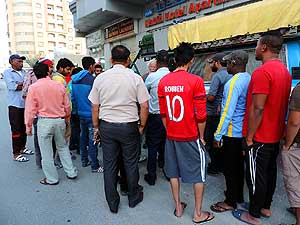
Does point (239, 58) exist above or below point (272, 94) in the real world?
above

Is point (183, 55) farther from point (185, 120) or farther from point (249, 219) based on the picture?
point (249, 219)

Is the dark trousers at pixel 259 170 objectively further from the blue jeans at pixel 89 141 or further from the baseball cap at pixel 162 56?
the blue jeans at pixel 89 141

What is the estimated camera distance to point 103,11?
13477 millimetres

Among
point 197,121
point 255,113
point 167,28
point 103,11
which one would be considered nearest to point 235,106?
point 255,113

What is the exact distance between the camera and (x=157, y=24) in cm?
1223

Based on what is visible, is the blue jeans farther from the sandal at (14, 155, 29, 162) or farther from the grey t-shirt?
the grey t-shirt

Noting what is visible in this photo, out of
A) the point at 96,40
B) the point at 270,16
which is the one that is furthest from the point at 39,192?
the point at 96,40

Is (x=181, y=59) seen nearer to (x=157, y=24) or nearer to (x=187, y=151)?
(x=187, y=151)

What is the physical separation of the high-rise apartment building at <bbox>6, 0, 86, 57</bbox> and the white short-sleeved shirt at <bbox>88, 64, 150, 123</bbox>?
70.9 m

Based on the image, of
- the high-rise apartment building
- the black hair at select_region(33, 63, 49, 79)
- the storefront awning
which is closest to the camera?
the black hair at select_region(33, 63, 49, 79)

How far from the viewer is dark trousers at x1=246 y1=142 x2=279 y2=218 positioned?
2.49 m

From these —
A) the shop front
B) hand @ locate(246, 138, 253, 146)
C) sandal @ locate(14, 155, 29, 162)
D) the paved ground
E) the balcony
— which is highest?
the balcony

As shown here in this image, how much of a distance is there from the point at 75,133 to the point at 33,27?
74.0 meters

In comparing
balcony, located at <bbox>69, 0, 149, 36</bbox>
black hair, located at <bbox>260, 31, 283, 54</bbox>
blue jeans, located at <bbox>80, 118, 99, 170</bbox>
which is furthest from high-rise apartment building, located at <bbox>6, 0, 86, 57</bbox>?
black hair, located at <bbox>260, 31, 283, 54</bbox>
